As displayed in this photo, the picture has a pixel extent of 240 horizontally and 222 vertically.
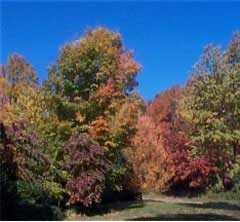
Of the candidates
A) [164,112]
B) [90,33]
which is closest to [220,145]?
[90,33]

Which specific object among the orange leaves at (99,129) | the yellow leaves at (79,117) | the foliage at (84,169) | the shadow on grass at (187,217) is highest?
the yellow leaves at (79,117)

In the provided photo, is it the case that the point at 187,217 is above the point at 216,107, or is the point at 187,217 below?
below

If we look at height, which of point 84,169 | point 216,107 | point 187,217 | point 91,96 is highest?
point 91,96

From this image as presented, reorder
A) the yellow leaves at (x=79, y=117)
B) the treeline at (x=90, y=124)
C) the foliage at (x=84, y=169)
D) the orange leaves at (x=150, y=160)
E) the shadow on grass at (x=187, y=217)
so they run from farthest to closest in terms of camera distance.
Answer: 1. the orange leaves at (x=150, y=160)
2. the yellow leaves at (x=79, y=117)
3. the foliage at (x=84, y=169)
4. the shadow on grass at (x=187, y=217)
5. the treeline at (x=90, y=124)

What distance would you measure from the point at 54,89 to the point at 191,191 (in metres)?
23.1

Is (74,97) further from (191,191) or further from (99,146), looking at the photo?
(191,191)

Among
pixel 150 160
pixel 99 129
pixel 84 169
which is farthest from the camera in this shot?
pixel 150 160

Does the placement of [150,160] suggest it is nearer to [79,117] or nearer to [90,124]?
[90,124]

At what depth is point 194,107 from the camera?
25.2m

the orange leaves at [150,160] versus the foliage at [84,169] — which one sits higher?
the orange leaves at [150,160]

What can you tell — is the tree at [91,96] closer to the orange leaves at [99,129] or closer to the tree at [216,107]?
the orange leaves at [99,129]

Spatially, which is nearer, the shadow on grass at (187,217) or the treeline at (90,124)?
the treeline at (90,124)

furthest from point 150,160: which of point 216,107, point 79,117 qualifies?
point 216,107

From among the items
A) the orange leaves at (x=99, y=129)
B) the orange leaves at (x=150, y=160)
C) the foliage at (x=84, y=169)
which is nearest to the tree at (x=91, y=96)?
the orange leaves at (x=99, y=129)
